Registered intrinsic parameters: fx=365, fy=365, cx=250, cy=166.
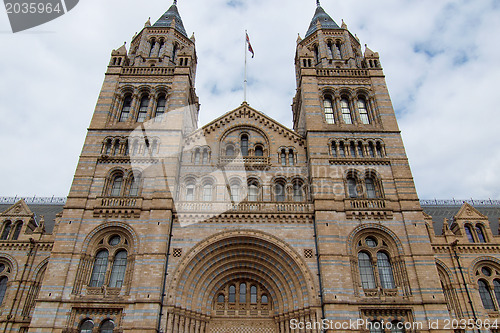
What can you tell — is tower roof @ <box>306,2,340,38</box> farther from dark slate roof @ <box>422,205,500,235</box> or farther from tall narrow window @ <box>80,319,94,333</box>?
tall narrow window @ <box>80,319,94,333</box>

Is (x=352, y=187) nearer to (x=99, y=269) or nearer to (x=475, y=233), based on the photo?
(x=475, y=233)

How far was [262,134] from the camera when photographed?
2627cm

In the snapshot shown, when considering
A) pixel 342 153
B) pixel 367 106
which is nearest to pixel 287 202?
pixel 342 153

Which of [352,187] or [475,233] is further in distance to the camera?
[475,233]

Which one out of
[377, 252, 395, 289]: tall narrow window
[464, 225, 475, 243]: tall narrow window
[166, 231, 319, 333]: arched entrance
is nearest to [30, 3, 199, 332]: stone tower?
[166, 231, 319, 333]: arched entrance

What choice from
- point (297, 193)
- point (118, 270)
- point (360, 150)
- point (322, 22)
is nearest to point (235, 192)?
point (297, 193)

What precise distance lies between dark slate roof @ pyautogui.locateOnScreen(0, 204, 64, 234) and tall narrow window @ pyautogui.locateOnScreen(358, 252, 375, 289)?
23364 millimetres

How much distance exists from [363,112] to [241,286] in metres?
15.2

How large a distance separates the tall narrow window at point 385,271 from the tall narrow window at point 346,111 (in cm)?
1000

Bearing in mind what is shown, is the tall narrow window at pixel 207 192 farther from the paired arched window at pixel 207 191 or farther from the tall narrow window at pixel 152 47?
the tall narrow window at pixel 152 47

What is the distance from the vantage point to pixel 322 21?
3369cm

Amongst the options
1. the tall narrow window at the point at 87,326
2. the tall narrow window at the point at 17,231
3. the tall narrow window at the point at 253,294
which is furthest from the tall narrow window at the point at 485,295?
the tall narrow window at the point at 17,231

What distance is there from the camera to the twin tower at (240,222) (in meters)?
19.3

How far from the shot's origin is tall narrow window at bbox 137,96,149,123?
2671 cm
